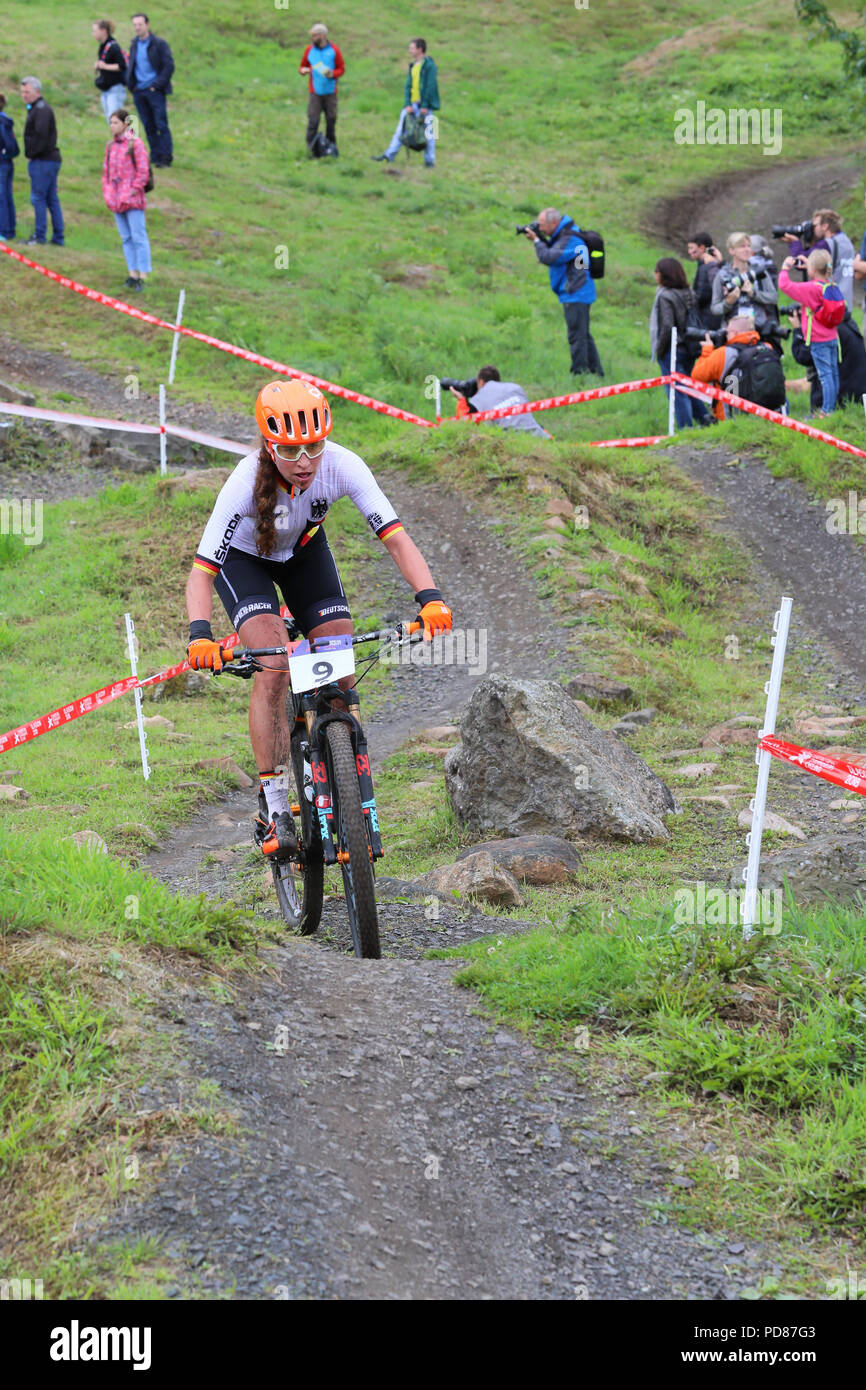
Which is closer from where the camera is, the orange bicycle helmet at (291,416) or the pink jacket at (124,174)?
the orange bicycle helmet at (291,416)

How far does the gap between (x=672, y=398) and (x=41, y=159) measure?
934 centimetres

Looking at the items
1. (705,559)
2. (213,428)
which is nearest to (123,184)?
(213,428)

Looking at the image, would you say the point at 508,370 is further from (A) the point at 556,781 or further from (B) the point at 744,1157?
(B) the point at 744,1157

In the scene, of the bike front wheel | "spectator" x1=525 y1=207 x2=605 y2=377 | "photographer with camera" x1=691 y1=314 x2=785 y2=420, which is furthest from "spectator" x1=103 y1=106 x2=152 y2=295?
the bike front wheel

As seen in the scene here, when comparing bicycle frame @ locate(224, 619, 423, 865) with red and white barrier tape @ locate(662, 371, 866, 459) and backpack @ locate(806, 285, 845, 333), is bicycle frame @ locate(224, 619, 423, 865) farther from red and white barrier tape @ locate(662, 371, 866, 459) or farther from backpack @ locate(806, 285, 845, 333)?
backpack @ locate(806, 285, 845, 333)

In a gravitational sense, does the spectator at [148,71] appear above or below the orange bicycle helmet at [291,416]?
above

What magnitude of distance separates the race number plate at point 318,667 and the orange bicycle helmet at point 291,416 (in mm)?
855

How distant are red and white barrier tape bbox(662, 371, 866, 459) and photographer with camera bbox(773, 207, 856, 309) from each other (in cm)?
161

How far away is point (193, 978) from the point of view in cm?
464

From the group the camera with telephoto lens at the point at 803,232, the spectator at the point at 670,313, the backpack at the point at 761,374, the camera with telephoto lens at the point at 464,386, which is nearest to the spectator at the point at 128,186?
the camera with telephoto lens at the point at 464,386

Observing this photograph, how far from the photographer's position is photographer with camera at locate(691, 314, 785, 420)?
15500 mm

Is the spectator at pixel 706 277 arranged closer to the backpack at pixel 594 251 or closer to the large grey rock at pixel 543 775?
the backpack at pixel 594 251

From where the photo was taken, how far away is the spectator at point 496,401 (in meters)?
15.1
